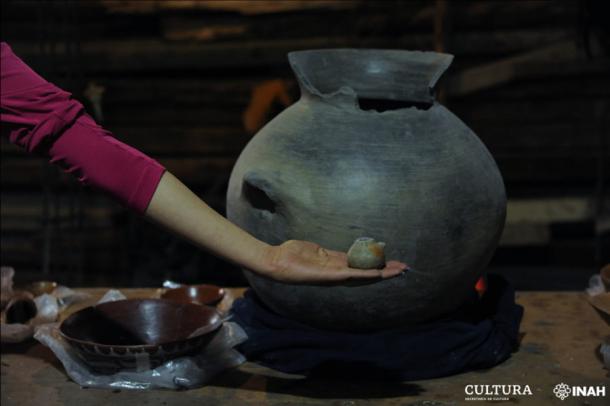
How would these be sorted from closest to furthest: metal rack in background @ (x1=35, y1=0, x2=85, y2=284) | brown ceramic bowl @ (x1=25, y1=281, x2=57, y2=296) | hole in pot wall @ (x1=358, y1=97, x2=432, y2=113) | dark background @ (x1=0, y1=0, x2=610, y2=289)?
1. hole in pot wall @ (x1=358, y1=97, x2=432, y2=113)
2. brown ceramic bowl @ (x1=25, y1=281, x2=57, y2=296)
3. metal rack in background @ (x1=35, y1=0, x2=85, y2=284)
4. dark background @ (x1=0, y1=0, x2=610, y2=289)

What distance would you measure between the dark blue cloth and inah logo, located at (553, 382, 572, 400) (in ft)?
0.86

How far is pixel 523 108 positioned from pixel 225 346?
3410 millimetres

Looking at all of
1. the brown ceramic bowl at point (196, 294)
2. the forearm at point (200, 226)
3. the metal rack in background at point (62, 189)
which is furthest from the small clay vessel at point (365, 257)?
the metal rack in background at point (62, 189)

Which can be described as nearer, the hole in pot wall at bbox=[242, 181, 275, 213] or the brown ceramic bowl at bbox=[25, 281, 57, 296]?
the hole in pot wall at bbox=[242, 181, 275, 213]

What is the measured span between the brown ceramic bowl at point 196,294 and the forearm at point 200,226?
1.25 meters

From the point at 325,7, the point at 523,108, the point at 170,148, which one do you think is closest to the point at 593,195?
the point at 523,108

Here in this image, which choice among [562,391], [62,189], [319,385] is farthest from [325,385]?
[62,189]

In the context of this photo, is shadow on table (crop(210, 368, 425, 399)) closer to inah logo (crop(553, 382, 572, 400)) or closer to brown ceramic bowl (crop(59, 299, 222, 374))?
brown ceramic bowl (crop(59, 299, 222, 374))

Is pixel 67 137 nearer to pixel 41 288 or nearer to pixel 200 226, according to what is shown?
pixel 200 226

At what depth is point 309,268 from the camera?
8.10ft

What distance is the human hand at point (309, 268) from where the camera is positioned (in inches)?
96.2

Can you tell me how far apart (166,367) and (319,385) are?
1.66ft

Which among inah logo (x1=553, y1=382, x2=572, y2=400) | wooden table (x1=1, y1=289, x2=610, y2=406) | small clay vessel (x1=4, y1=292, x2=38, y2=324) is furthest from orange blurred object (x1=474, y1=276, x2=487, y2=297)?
small clay vessel (x1=4, y1=292, x2=38, y2=324)

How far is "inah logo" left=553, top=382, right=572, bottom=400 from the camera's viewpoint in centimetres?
285
